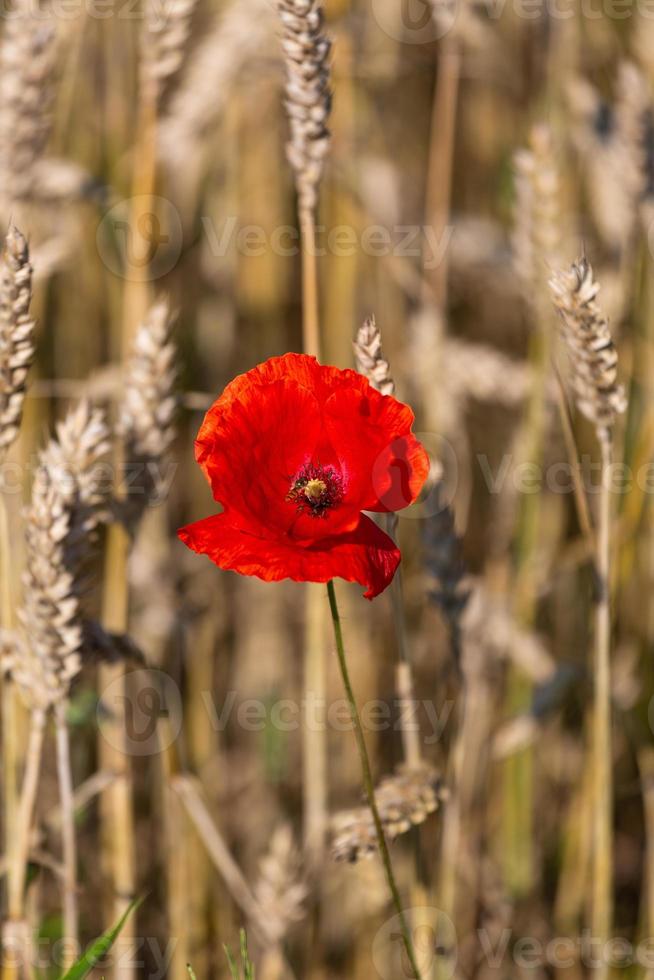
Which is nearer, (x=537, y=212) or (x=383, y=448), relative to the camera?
(x=383, y=448)

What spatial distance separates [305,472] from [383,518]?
0.47 feet

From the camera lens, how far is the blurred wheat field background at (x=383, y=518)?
94 centimetres

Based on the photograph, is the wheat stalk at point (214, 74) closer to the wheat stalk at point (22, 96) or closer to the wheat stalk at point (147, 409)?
the wheat stalk at point (22, 96)

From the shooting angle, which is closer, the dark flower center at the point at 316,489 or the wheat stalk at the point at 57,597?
the dark flower center at the point at 316,489

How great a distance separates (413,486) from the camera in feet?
2.24

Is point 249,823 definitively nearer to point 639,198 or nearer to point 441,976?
point 441,976

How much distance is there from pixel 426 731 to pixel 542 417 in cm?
47

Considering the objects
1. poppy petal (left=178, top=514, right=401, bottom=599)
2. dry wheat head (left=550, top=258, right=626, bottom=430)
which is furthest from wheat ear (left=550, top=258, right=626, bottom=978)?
poppy petal (left=178, top=514, right=401, bottom=599)

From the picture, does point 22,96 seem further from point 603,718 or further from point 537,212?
point 603,718

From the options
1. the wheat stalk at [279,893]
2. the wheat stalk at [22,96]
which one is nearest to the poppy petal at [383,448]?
the wheat stalk at [279,893]

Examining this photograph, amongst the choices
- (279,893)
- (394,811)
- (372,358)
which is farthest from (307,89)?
(279,893)

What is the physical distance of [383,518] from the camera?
0.89 m

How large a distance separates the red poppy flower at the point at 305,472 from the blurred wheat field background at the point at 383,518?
0.20ft

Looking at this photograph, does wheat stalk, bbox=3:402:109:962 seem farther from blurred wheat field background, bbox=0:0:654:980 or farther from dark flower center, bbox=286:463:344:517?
dark flower center, bbox=286:463:344:517
